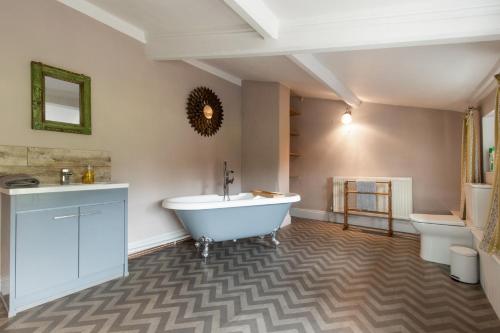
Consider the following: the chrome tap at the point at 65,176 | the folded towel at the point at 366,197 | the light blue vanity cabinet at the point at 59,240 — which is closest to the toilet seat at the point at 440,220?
the folded towel at the point at 366,197

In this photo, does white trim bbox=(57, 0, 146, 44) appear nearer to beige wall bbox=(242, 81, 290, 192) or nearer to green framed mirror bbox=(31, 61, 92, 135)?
green framed mirror bbox=(31, 61, 92, 135)

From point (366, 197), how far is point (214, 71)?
10.3 feet

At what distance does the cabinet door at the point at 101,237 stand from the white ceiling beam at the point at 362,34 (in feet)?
5.91

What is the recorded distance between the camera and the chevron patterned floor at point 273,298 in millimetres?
1865

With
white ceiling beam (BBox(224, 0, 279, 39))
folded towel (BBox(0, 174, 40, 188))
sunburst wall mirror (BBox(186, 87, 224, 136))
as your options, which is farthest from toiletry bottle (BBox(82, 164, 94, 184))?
white ceiling beam (BBox(224, 0, 279, 39))

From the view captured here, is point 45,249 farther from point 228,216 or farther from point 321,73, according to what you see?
point 321,73

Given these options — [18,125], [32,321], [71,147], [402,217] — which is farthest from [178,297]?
[402,217]

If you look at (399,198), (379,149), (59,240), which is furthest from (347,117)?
(59,240)

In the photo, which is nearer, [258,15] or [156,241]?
[258,15]

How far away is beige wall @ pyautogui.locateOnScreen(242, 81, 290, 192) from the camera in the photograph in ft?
15.2

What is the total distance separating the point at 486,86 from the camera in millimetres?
2861

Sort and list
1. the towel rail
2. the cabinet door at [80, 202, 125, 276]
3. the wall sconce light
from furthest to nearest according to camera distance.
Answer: the wall sconce light < the towel rail < the cabinet door at [80, 202, 125, 276]

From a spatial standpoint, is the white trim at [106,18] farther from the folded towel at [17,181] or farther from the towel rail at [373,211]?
the towel rail at [373,211]

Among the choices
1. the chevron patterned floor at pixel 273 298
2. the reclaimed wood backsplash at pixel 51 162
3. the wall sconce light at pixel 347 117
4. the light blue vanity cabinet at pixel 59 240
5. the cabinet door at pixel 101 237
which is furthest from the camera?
the wall sconce light at pixel 347 117
